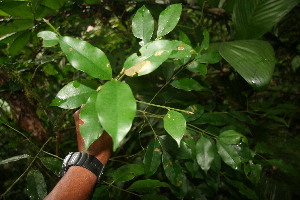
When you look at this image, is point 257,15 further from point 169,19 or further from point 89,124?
point 89,124

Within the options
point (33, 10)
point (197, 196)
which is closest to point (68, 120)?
point (33, 10)

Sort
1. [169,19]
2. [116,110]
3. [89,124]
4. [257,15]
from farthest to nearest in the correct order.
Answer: [257,15] < [169,19] < [89,124] < [116,110]

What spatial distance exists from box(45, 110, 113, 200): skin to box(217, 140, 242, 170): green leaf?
0.37 m

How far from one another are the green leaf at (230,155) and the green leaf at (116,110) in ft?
1.69

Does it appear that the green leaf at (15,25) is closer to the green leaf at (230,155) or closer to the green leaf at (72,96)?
the green leaf at (72,96)

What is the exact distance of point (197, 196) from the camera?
3.70ft

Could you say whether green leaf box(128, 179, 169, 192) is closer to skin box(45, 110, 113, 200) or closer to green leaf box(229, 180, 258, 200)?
skin box(45, 110, 113, 200)

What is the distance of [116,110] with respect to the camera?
0.35m

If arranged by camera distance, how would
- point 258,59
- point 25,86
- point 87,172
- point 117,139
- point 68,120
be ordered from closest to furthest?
point 117,139 → point 87,172 → point 258,59 → point 25,86 → point 68,120

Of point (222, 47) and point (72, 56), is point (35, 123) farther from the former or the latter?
point (222, 47)

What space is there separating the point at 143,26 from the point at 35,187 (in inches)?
24.7

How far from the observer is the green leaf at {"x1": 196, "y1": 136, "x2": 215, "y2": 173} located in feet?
2.50

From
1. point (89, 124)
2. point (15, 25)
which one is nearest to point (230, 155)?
point (89, 124)

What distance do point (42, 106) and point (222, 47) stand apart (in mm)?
787
